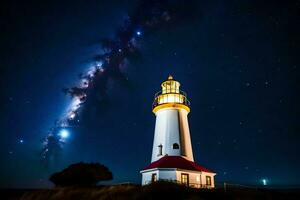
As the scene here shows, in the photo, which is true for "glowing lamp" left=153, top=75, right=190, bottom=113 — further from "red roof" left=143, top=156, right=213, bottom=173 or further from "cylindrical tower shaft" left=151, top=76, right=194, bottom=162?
"red roof" left=143, top=156, right=213, bottom=173

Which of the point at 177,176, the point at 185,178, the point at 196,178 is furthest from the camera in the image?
the point at 196,178

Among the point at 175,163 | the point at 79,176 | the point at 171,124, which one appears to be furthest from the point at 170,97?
the point at 79,176

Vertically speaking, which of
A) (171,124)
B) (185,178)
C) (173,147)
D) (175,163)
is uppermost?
(171,124)

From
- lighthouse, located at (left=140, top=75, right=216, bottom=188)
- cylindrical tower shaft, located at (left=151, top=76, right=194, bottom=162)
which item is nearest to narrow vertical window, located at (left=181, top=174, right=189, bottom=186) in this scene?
lighthouse, located at (left=140, top=75, right=216, bottom=188)

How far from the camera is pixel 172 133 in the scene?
75.7 ft

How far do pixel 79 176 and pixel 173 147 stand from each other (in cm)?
932

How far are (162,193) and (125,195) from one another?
2.35 metres

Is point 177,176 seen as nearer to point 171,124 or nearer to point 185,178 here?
point 185,178

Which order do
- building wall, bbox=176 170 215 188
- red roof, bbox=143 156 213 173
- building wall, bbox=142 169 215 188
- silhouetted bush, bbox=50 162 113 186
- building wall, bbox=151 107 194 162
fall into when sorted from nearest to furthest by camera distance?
building wall, bbox=142 169 215 188 → building wall, bbox=176 170 215 188 → red roof, bbox=143 156 213 173 → building wall, bbox=151 107 194 162 → silhouetted bush, bbox=50 162 113 186

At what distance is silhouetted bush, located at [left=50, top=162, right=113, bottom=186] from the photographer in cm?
2436

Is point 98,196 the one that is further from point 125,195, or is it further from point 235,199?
point 235,199

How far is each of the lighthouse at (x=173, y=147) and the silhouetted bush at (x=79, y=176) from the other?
214 inches

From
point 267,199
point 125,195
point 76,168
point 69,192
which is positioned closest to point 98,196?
point 125,195

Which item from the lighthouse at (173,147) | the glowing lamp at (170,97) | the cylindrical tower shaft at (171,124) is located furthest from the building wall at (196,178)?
the glowing lamp at (170,97)
